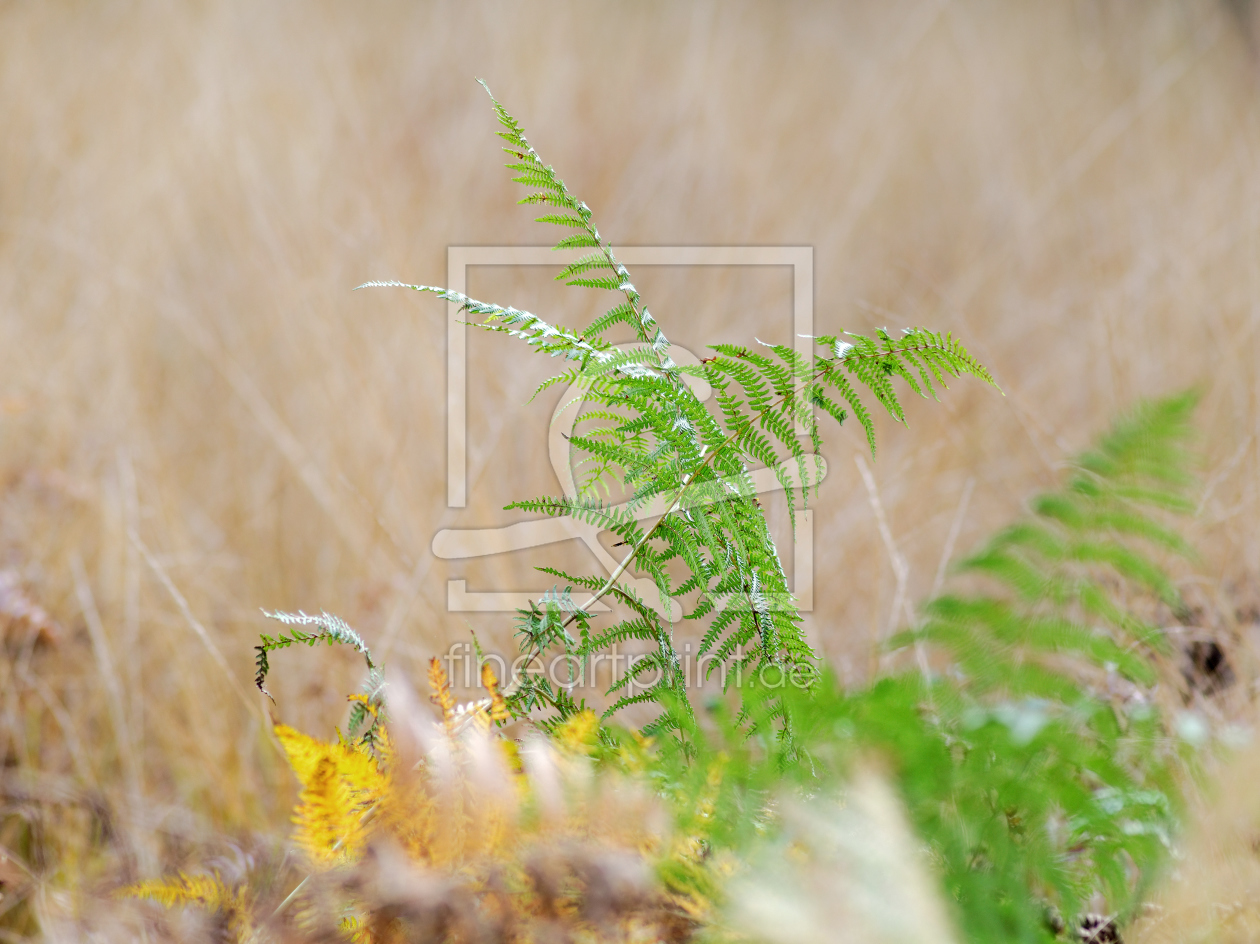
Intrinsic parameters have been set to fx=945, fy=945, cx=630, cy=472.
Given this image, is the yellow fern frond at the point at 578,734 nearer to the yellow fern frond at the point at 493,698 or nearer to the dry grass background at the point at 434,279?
the yellow fern frond at the point at 493,698

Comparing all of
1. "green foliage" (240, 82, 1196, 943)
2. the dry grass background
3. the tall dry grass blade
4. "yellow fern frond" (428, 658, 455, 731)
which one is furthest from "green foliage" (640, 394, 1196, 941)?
the dry grass background

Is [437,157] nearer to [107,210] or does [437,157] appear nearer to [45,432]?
[107,210]

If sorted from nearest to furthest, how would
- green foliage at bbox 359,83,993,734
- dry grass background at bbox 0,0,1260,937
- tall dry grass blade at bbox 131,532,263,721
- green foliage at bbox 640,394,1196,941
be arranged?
1. green foliage at bbox 640,394,1196,941
2. green foliage at bbox 359,83,993,734
3. tall dry grass blade at bbox 131,532,263,721
4. dry grass background at bbox 0,0,1260,937

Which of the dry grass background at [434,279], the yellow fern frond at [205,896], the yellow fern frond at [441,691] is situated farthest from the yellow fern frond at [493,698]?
the dry grass background at [434,279]

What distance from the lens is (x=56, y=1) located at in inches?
108

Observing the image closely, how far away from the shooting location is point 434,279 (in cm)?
218

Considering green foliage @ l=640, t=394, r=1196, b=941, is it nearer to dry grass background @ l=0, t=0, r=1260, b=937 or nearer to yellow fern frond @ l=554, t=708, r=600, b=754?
yellow fern frond @ l=554, t=708, r=600, b=754

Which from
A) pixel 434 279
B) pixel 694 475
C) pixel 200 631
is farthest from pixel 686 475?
pixel 434 279

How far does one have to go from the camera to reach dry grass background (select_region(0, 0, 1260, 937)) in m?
1.34

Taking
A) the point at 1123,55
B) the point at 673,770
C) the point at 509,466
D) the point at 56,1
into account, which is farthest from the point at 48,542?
the point at 1123,55

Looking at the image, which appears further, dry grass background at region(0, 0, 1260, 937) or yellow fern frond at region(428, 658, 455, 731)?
dry grass background at region(0, 0, 1260, 937)

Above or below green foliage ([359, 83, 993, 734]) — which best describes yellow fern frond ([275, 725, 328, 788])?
below

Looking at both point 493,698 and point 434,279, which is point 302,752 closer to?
point 493,698

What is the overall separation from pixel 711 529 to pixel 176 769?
3.49ft
